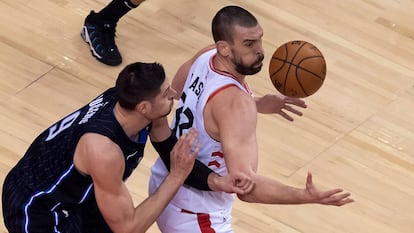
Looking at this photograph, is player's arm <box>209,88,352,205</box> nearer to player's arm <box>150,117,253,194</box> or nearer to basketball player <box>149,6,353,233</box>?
basketball player <box>149,6,353,233</box>

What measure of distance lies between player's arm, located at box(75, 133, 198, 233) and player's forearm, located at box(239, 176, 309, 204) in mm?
308

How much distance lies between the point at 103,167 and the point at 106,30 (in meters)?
3.06

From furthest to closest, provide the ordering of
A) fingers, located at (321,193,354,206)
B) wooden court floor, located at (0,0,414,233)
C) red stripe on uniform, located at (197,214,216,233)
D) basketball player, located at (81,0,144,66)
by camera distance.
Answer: basketball player, located at (81,0,144,66) → wooden court floor, located at (0,0,414,233) → red stripe on uniform, located at (197,214,216,233) → fingers, located at (321,193,354,206)

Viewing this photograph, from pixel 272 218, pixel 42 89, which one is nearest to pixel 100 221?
pixel 272 218

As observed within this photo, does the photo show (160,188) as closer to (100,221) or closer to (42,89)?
(100,221)

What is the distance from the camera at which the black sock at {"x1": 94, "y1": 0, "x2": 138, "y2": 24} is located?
681 cm

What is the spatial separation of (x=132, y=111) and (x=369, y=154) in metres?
2.70

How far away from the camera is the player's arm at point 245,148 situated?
4176mm

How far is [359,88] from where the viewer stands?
22.9 feet

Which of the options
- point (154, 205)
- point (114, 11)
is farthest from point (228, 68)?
point (114, 11)

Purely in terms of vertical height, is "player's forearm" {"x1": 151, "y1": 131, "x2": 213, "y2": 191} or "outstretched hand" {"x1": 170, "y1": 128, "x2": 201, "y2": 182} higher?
"outstretched hand" {"x1": 170, "y1": 128, "x2": 201, "y2": 182}

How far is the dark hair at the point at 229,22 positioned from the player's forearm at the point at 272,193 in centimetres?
72

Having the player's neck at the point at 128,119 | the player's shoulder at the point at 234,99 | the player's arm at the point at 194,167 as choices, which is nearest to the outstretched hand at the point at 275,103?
the player's shoulder at the point at 234,99

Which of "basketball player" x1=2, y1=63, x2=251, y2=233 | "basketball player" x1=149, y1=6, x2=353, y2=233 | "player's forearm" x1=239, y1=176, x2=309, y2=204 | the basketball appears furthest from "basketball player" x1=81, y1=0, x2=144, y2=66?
"player's forearm" x1=239, y1=176, x2=309, y2=204
